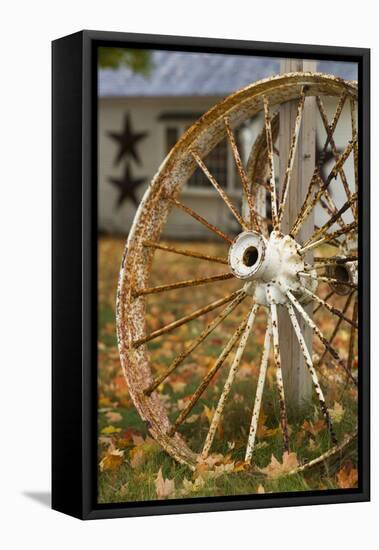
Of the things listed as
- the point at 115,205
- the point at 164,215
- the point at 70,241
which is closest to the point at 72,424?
the point at 70,241

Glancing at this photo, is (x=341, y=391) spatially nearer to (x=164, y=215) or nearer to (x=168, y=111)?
(x=164, y=215)

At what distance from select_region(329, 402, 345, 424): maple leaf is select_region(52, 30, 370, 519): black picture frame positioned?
0.61 metres

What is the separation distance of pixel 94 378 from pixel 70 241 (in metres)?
0.62

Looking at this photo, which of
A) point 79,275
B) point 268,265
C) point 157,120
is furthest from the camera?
point 157,120

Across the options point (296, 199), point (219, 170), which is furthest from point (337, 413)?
point (219, 170)

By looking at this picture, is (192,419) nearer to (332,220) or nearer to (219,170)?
(332,220)

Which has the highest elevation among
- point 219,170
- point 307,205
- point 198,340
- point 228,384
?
point 219,170

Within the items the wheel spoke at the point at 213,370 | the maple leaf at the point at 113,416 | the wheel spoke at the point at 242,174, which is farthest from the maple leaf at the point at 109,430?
the wheel spoke at the point at 242,174

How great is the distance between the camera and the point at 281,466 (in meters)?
5.99

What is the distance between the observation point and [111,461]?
6.11 metres

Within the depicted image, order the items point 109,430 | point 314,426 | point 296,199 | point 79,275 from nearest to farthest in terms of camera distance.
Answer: point 79,275 → point 314,426 → point 296,199 → point 109,430

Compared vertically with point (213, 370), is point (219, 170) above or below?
above

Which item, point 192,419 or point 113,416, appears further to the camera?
point 113,416

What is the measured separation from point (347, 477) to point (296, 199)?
1492mm
